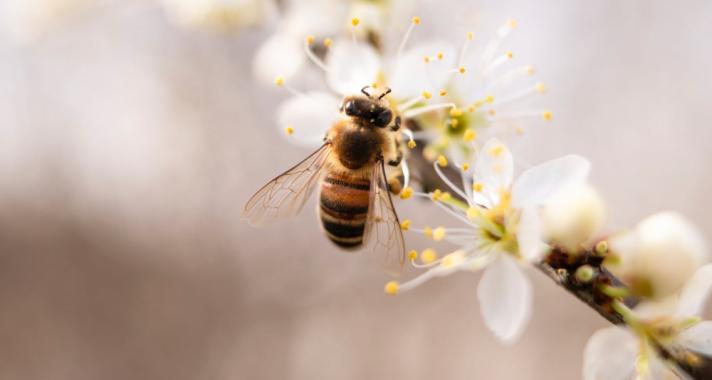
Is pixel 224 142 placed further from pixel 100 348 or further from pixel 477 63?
pixel 477 63

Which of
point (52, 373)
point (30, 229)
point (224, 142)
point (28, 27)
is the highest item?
point (28, 27)

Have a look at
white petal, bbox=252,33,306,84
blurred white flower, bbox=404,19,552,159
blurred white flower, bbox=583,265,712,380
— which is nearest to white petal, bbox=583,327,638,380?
blurred white flower, bbox=583,265,712,380

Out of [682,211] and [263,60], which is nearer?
[263,60]

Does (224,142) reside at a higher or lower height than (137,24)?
lower

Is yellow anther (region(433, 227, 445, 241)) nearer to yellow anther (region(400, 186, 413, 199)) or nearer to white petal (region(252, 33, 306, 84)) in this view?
yellow anther (region(400, 186, 413, 199))

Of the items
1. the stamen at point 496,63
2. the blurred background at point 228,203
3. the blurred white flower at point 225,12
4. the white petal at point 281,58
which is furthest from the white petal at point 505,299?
the blurred background at point 228,203

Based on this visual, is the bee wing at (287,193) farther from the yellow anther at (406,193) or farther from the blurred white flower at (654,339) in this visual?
the blurred white flower at (654,339)

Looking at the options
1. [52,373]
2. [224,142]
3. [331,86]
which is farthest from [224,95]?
[331,86]

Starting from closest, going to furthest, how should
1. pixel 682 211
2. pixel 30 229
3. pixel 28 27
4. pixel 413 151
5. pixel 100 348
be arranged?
pixel 413 151
pixel 28 27
pixel 682 211
pixel 100 348
pixel 30 229
